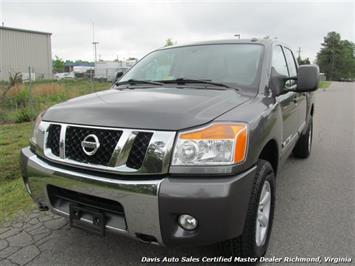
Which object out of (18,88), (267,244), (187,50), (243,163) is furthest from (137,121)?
(18,88)

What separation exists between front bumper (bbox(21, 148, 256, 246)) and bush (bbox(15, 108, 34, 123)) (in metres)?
7.31

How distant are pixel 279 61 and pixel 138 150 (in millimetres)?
2378

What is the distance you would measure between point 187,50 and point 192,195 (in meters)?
2.16

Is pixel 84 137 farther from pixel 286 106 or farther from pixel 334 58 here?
pixel 334 58

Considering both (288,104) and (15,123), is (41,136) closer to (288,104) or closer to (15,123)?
(288,104)

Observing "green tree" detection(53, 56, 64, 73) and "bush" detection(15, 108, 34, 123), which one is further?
"green tree" detection(53, 56, 64, 73)

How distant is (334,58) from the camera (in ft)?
274

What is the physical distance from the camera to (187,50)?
372 centimetres

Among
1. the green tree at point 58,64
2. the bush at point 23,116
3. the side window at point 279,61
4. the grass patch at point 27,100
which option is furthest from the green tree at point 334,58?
the side window at point 279,61

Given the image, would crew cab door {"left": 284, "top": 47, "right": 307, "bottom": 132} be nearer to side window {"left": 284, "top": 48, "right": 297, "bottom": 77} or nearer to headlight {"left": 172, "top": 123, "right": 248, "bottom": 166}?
side window {"left": 284, "top": 48, "right": 297, "bottom": 77}

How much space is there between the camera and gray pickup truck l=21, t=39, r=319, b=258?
6.68ft

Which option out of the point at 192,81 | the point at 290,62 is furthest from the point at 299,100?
the point at 192,81

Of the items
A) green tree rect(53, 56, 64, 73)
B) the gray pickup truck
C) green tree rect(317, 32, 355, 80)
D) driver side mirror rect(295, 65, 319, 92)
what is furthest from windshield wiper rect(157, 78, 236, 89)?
green tree rect(317, 32, 355, 80)

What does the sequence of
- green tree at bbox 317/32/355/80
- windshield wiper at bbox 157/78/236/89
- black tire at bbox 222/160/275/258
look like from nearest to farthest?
black tire at bbox 222/160/275/258 < windshield wiper at bbox 157/78/236/89 < green tree at bbox 317/32/355/80
